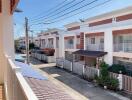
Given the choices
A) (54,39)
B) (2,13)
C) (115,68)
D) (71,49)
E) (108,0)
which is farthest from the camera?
(54,39)

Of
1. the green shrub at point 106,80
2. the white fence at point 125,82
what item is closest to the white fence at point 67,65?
the green shrub at point 106,80

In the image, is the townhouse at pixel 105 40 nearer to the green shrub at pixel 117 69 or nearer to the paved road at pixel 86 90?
the green shrub at pixel 117 69

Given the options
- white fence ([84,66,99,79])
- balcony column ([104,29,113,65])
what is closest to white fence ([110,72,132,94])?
white fence ([84,66,99,79])

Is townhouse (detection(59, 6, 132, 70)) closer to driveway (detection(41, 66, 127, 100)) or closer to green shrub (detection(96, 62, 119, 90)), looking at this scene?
green shrub (detection(96, 62, 119, 90))

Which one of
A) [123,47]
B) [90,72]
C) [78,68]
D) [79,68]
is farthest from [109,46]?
[78,68]

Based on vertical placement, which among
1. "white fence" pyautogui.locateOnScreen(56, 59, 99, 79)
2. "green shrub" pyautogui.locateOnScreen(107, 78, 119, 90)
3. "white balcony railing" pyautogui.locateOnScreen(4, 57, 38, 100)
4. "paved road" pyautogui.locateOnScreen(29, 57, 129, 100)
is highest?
"white balcony railing" pyautogui.locateOnScreen(4, 57, 38, 100)

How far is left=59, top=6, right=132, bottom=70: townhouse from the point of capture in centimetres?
1839

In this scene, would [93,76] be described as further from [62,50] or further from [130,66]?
[62,50]

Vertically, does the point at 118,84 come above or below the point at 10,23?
below

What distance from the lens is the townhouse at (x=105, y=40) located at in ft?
60.3

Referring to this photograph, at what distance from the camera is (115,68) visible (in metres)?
17.2

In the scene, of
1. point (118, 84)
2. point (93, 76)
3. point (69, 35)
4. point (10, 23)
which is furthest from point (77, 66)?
point (10, 23)

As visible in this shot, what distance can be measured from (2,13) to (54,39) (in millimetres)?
31727

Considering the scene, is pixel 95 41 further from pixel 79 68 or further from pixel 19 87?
pixel 19 87
